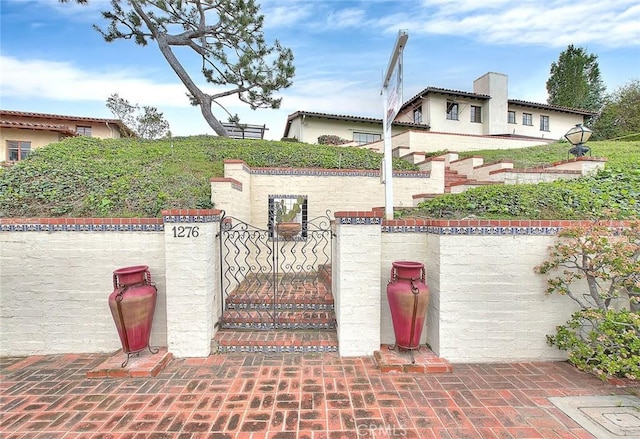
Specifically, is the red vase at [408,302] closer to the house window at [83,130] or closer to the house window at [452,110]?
the house window at [452,110]

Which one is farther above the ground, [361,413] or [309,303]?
[309,303]

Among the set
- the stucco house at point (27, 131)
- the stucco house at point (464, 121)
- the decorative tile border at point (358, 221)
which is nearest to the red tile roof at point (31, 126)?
the stucco house at point (27, 131)

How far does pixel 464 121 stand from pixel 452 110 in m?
1.05

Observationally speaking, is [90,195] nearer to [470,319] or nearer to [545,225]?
[470,319]

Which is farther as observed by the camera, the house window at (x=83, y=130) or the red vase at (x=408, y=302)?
the house window at (x=83, y=130)

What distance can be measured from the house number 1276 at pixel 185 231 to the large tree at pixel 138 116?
19.0 m

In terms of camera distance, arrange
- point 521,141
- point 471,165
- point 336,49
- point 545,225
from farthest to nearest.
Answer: point 521,141, point 471,165, point 336,49, point 545,225

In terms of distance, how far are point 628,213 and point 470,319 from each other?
265 cm

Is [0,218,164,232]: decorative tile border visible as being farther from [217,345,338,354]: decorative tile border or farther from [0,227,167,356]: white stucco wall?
[217,345,338,354]: decorative tile border

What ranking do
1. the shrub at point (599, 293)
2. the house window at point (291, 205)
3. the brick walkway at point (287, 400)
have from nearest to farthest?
the brick walkway at point (287, 400) → the shrub at point (599, 293) → the house window at point (291, 205)

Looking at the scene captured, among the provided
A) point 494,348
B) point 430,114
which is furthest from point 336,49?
point 430,114

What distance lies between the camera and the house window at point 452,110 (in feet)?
54.4

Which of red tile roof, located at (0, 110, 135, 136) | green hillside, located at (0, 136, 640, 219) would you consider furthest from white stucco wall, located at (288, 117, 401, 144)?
red tile roof, located at (0, 110, 135, 136)

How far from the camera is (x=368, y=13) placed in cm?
609
